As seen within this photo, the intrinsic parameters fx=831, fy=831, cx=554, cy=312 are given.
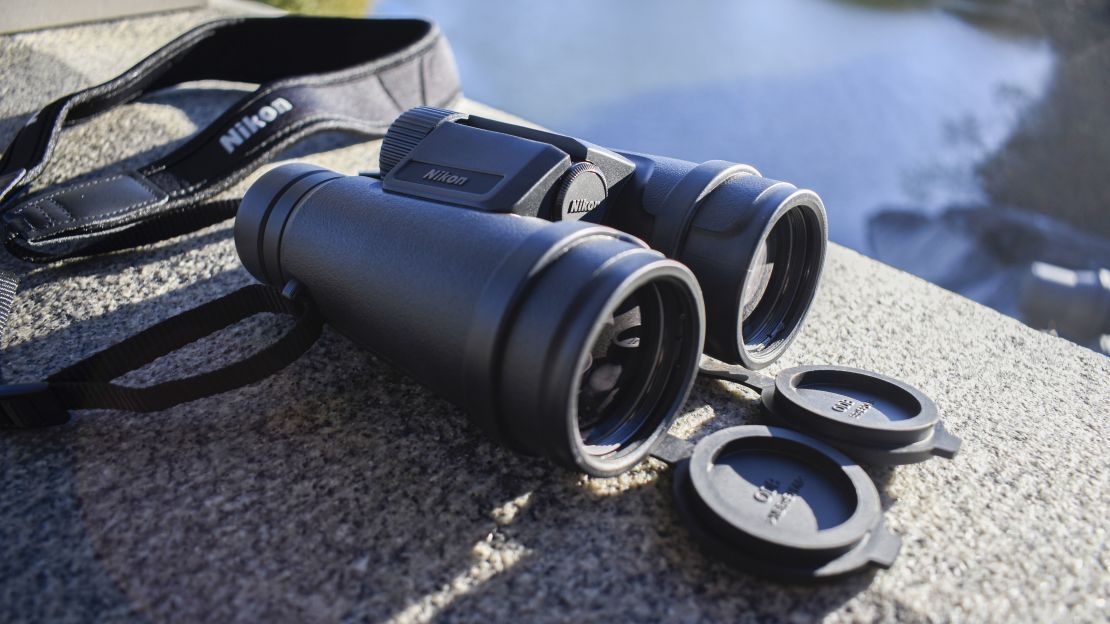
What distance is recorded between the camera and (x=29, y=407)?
0.98 metres

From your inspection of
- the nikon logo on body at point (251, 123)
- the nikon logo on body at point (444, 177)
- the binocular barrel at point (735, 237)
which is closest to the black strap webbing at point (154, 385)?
the nikon logo on body at point (444, 177)

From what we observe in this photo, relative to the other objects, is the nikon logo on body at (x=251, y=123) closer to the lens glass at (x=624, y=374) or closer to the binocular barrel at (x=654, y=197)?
the binocular barrel at (x=654, y=197)

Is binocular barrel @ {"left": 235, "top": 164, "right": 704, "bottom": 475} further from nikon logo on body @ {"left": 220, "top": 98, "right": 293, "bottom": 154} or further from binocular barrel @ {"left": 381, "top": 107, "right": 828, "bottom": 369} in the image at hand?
nikon logo on body @ {"left": 220, "top": 98, "right": 293, "bottom": 154}

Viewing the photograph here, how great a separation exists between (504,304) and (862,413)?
523 mm

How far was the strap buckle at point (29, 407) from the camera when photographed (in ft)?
3.16

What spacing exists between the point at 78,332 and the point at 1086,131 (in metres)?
5.73

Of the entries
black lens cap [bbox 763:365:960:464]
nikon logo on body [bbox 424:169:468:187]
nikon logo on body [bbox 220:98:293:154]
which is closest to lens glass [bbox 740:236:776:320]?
black lens cap [bbox 763:365:960:464]

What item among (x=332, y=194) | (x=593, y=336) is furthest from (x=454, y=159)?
(x=593, y=336)

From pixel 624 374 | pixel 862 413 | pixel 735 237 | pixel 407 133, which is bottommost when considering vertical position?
pixel 862 413

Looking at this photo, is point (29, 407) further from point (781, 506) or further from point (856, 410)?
point (856, 410)

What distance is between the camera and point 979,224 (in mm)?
5477

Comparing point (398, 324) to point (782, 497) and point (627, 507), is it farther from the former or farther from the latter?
point (782, 497)

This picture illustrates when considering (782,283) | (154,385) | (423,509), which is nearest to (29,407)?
(154,385)

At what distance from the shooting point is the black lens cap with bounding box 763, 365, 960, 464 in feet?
3.21
